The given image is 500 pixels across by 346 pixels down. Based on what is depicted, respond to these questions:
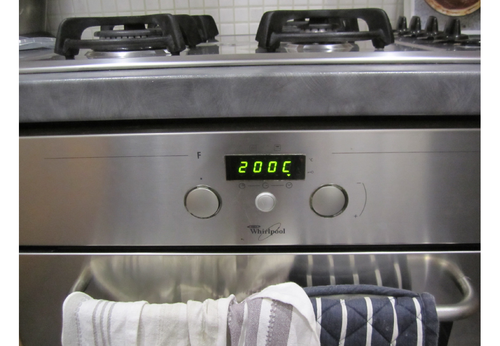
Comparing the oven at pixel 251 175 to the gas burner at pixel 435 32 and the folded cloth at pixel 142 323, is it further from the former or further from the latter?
the gas burner at pixel 435 32

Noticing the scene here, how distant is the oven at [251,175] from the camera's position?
334 millimetres

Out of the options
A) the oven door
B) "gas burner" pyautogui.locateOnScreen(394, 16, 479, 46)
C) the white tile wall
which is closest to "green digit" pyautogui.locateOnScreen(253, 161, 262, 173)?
the oven door

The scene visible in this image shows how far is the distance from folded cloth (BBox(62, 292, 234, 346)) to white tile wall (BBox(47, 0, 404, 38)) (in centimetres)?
75

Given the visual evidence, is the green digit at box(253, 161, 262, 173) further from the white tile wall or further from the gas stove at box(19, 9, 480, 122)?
the white tile wall

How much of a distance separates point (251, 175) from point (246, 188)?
17mm

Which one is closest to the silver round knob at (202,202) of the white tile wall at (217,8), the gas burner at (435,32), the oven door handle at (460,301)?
the oven door handle at (460,301)

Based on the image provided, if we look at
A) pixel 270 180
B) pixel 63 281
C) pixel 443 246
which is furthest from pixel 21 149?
pixel 443 246

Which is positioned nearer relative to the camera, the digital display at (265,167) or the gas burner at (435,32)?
the digital display at (265,167)

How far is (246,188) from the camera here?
37 centimetres

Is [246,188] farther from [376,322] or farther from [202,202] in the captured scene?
[376,322]

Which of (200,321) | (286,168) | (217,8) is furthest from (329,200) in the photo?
(217,8)

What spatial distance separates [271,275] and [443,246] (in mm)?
208

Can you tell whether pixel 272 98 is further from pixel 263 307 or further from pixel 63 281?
pixel 63 281

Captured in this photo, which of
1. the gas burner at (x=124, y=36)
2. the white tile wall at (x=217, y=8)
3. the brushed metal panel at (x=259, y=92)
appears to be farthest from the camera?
the white tile wall at (x=217, y=8)
